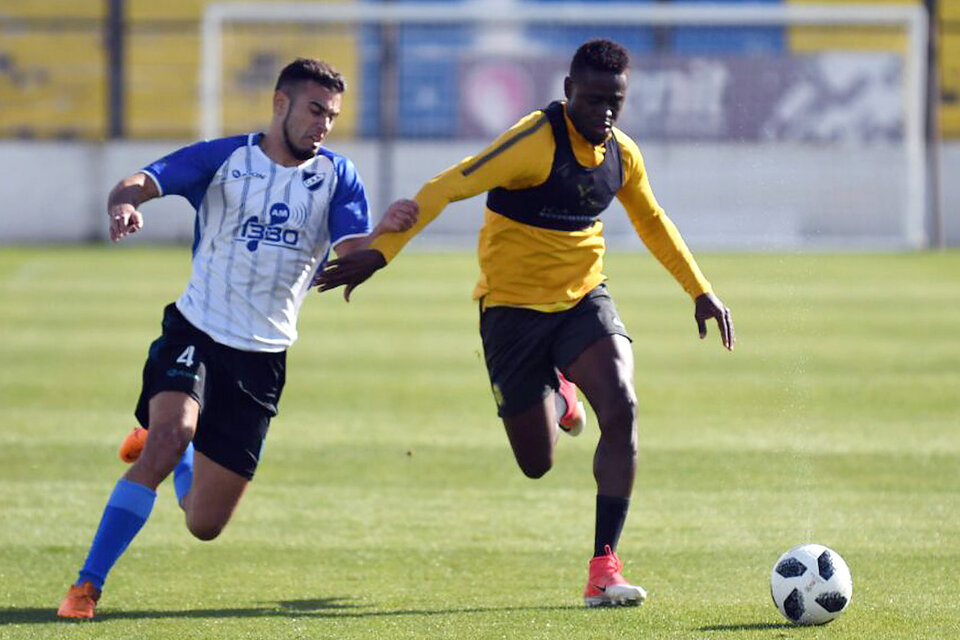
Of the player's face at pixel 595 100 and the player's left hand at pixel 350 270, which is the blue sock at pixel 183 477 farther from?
the player's face at pixel 595 100

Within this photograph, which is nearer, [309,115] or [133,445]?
[309,115]

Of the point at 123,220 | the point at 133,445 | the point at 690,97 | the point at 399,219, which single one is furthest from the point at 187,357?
the point at 690,97

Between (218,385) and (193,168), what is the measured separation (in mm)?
850

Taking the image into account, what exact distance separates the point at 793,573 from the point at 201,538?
248 centimetres

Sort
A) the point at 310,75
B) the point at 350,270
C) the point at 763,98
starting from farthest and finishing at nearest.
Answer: the point at 763,98, the point at 310,75, the point at 350,270

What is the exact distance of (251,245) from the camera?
646 cm

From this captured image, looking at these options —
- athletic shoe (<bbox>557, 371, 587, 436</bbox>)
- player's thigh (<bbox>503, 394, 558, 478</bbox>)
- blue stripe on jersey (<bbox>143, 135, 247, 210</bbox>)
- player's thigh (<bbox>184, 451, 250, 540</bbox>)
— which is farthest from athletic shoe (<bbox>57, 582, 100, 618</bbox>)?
athletic shoe (<bbox>557, 371, 587, 436</bbox>)

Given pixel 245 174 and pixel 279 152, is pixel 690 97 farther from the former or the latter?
pixel 245 174

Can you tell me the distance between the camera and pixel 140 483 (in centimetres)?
608

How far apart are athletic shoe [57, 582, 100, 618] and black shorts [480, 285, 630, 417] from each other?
6.23ft

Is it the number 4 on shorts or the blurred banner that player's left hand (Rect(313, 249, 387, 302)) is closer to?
the number 4 on shorts

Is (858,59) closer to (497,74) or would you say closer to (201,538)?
(497,74)

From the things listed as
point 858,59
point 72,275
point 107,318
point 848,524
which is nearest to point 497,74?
point 858,59

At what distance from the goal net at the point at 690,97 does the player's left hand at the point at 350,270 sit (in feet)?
65.2
